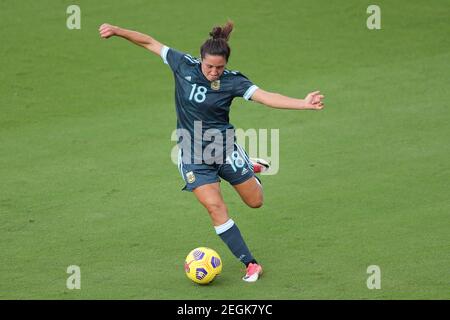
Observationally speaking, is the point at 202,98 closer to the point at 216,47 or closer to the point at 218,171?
the point at 216,47

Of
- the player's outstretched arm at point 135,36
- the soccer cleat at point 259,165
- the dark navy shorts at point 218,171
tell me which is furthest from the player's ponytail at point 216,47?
the soccer cleat at point 259,165

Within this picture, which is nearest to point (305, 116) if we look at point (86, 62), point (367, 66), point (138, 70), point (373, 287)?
point (367, 66)

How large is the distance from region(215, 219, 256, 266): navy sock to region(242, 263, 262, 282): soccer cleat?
5 centimetres

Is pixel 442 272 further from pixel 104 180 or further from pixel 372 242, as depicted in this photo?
pixel 104 180

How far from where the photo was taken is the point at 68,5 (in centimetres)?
1523

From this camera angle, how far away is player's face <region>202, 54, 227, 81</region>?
7.32 metres

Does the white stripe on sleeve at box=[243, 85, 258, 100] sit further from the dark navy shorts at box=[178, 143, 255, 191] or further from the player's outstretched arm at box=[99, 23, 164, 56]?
the player's outstretched arm at box=[99, 23, 164, 56]

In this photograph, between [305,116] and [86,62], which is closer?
[305,116]

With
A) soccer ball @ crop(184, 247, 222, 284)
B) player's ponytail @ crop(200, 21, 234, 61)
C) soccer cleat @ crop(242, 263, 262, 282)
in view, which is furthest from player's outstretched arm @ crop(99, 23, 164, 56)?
soccer cleat @ crop(242, 263, 262, 282)

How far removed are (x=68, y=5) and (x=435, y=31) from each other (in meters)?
6.53

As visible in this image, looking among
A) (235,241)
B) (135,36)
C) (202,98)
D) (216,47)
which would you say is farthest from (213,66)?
(235,241)

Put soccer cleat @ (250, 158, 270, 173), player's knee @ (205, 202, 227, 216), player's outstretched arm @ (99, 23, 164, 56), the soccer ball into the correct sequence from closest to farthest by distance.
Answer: the soccer ball
player's knee @ (205, 202, 227, 216)
player's outstretched arm @ (99, 23, 164, 56)
soccer cleat @ (250, 158, 270, 173)

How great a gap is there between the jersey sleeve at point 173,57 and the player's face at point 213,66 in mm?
415

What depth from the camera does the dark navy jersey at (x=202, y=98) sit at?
754 cm
